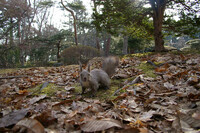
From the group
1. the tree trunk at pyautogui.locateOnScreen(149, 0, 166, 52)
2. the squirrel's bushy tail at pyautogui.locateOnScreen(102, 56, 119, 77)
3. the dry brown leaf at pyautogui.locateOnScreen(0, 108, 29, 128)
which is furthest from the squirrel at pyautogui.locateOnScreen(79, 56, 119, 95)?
the tree trunk at pyautogui.locateOnScreen(149, 0, 166, 52)

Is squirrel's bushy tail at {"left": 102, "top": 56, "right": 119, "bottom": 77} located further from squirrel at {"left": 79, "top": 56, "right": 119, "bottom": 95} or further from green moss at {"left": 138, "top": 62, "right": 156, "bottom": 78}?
green moss at {"left": 138, "top": 62, "right": 156, "bottom": 78}

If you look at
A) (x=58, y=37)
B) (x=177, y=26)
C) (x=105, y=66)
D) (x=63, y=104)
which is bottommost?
(x=63, y=104)

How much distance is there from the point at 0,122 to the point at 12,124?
0.36ft

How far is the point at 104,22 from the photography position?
682 cm

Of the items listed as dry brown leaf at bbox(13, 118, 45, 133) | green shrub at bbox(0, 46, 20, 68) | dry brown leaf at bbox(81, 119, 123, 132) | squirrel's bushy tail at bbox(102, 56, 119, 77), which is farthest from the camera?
green shrub at bbox(0, 46, 20, 68)

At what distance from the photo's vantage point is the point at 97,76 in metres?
3.37

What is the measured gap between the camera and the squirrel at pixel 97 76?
9.77 ft

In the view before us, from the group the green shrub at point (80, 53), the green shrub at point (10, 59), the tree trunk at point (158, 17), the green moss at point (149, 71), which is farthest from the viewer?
the green shrub at point (10, 59)

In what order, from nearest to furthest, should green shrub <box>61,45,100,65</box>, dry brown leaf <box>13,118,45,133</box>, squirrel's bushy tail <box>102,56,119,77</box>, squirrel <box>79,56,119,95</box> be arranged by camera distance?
dry brown leaf <box>13,118,45,133</box>
squirrel <box>79,56,119,95</box>
squirrel's bushy tail <box>102,56,119,77</box>
green shrub <box>61,45,100,65</box>

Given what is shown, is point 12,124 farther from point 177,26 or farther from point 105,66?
point 177,26

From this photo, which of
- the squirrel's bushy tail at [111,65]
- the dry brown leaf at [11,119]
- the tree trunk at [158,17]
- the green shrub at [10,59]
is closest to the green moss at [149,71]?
the squirrel's bushy tail at [111,65]

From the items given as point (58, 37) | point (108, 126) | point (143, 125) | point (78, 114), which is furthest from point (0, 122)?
point (58, 37)

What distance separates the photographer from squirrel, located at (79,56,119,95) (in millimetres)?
2978

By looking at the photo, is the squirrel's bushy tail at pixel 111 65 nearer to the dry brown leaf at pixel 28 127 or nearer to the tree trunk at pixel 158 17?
the dry brown leaf at pixel 28 127
